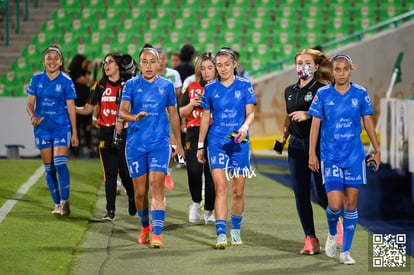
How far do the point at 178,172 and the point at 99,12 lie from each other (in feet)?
32.6

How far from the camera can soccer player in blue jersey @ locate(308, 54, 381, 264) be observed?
7816 mm

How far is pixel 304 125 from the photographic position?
28.1 ft

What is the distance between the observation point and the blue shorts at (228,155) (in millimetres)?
8750

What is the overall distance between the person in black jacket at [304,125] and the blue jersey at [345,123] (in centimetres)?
55

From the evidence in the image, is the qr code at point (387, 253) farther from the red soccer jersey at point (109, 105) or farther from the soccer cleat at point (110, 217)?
the red soccer jersey at point (109, 105)

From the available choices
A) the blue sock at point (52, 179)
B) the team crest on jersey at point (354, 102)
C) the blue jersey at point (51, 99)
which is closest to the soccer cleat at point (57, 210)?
the blue sock at point (52, 179)

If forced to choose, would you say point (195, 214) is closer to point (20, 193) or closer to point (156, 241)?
point (156, 241)

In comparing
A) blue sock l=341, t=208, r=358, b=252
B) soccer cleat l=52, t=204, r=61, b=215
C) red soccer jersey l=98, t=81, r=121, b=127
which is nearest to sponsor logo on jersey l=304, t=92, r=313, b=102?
blue sock l=341, t=208, r=358, b=252

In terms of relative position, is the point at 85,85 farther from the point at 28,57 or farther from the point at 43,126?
the point at 43,126

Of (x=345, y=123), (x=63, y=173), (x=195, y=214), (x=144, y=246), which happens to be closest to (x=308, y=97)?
(x=345, y=123)

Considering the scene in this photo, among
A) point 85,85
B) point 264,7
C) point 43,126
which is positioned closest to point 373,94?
point 264,7

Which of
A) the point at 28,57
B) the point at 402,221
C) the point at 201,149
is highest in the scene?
the point at 28,57

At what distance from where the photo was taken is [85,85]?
62.7 feet

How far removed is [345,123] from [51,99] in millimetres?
3869
